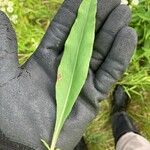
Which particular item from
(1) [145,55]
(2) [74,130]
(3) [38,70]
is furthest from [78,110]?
(1) [145,55]

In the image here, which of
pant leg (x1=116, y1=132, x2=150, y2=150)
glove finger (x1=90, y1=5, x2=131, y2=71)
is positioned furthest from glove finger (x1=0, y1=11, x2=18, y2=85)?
pant leg (x1=116, y1=132, x2=150, y2=150)

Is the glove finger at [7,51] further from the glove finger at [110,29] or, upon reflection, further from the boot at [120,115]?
the boot at [120,115]

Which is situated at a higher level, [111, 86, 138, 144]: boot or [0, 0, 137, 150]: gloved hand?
[0, 0, 137, 150]: gloved hand

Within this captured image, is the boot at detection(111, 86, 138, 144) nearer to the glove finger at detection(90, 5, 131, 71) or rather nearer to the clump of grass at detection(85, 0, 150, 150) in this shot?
the clump of grass at detection(85, 0, 150, 150)

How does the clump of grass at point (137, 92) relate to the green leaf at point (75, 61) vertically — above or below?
below

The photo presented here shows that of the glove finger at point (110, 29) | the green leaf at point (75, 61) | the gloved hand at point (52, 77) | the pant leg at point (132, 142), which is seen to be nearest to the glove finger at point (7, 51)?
the gloved hand at point (52, 77)

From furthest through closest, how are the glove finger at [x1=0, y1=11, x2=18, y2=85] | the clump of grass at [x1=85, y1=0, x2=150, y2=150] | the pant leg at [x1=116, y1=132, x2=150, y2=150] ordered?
the clump of grass at [x1=85, y1=0, x2=150, y2=150], the pant leg at [x1=116, y1=132, x2=150, y2=150], the glove finger at [x1=0, y1=11, x2=18, y2=85]
